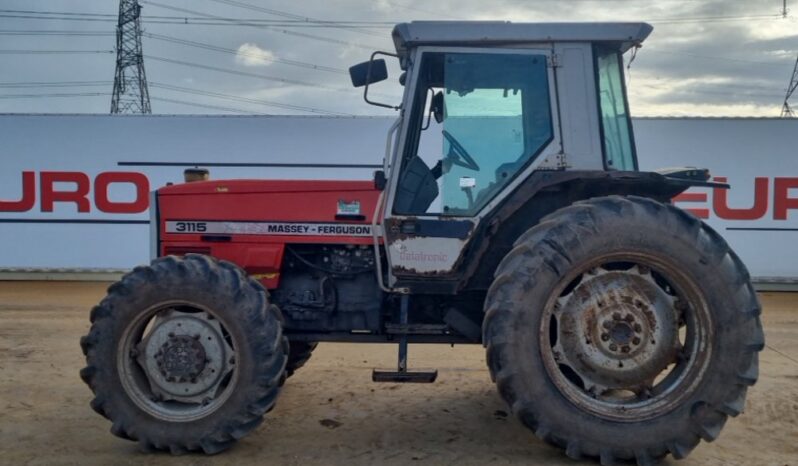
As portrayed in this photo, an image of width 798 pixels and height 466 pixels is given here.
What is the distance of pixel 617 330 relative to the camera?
445 cm

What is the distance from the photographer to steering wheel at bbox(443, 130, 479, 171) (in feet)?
15.8

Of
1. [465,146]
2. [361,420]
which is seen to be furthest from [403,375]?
[465,146]

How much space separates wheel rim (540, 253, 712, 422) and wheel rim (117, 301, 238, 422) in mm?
2041

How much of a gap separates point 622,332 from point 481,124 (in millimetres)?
1572

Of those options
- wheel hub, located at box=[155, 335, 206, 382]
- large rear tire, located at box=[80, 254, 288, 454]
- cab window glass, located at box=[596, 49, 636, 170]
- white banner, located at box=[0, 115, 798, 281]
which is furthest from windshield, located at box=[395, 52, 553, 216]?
white banner, located at box=[0, 115, 798, 281]

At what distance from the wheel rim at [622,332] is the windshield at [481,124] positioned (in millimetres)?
856

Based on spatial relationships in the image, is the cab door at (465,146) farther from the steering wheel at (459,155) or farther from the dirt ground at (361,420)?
the dirt ground at (361,420)

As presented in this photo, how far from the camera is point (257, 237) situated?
5.22 meters

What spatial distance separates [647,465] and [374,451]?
163cm

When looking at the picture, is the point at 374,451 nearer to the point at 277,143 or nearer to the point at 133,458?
the point at 133,458

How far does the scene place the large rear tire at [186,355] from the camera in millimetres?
4562

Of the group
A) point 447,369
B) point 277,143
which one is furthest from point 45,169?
point 447,369

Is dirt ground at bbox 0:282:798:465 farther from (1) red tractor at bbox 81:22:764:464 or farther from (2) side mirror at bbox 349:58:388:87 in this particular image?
(2) side mirror at bbox 349:58:388:87

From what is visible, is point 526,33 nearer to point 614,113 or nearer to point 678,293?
point 614,113
